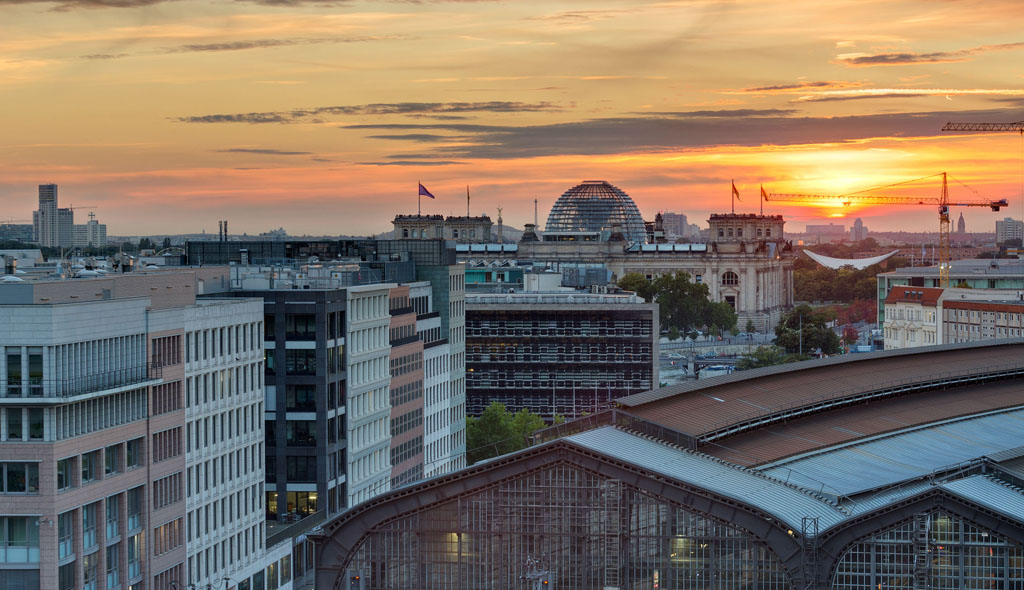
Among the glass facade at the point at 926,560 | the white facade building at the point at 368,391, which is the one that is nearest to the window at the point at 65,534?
the glass facade at the point at 926,560

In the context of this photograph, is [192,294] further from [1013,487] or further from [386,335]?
[1013,487]

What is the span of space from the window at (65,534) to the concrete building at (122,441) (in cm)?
4

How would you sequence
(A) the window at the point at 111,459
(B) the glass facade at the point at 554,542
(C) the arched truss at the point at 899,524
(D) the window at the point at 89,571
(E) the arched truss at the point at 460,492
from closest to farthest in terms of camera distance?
(C) the arched truss at the point at 899,524, (B) the glass facade at the point at 554,542, (D) the window at the point at 89,571, (E) the arched truss at the point at 460,492, (A) the window at the point at 111,459

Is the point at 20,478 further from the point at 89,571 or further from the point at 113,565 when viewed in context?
the point at 113,565

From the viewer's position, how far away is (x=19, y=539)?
209 ft

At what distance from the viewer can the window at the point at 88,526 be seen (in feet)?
213

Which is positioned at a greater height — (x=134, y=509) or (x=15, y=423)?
(x=15, y=423)

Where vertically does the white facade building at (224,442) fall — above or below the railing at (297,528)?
above

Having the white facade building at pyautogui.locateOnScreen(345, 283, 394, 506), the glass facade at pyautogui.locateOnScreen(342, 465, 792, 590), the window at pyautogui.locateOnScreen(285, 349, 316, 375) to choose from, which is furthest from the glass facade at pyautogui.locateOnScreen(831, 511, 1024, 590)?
the white facade building at pyautogui.locateOnScreen(345, 283, 394, 506)

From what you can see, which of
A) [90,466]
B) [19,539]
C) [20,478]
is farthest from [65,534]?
[90,466]

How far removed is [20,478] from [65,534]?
266 centimetres

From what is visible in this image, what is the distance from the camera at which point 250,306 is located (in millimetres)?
82688

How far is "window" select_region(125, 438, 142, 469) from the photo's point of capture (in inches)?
2699

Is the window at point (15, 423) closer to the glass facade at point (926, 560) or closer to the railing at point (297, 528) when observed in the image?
the railing at point (297, 528)
